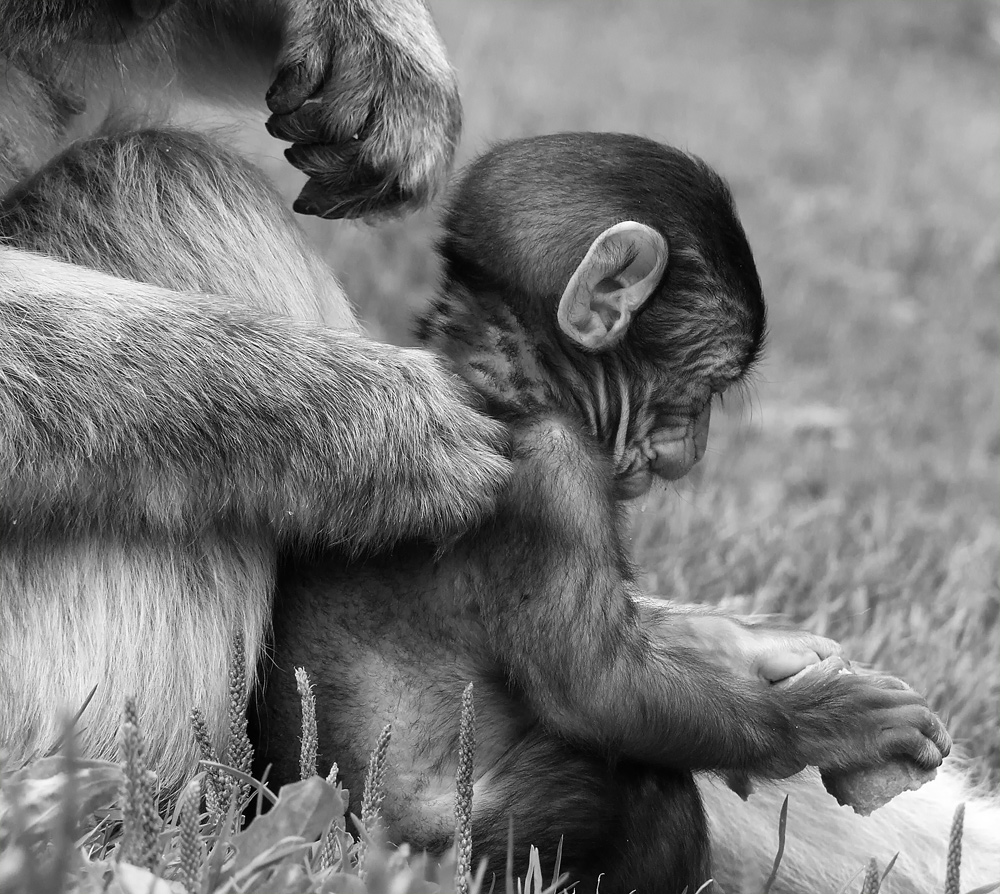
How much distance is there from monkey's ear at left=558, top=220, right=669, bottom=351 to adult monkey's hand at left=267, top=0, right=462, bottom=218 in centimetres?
55

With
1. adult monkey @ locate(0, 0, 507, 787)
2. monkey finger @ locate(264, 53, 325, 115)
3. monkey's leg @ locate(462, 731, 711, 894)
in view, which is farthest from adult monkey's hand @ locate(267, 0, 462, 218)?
monkey's leg @ locate(462, 731, 711, 894)

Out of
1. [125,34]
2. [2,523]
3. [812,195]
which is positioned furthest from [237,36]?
[812,195]

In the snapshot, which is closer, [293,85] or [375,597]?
[375,597]

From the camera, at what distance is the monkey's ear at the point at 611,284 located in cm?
308

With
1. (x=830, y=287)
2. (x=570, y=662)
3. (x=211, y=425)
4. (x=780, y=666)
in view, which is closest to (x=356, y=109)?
(x=211, y=425)

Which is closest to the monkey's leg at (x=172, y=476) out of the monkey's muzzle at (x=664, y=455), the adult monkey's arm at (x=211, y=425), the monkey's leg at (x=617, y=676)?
the adult monkey's arm at (x=211, y=425)

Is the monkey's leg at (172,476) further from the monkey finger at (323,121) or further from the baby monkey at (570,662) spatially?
the monkey finger at (323,121)

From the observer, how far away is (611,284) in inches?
123

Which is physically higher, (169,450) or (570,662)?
(169,450)

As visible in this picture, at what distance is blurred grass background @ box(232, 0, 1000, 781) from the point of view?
16.1 feet

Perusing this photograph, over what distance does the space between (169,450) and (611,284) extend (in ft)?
3.34

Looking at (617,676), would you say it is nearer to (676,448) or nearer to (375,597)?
(375,597)

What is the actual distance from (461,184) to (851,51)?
51.5ft

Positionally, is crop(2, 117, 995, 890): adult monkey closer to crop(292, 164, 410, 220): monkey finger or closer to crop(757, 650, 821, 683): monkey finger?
crop(757, 650, 821, 683): monkey finger
